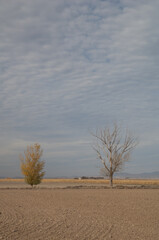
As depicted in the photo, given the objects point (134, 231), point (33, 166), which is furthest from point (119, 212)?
point (33, 166)

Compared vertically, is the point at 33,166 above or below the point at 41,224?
above

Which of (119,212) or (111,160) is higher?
(111,160)

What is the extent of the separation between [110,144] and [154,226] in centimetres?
2535

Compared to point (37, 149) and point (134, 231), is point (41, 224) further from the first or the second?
point (37, 149)

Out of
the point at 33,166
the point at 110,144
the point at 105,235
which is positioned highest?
the point at 110,144

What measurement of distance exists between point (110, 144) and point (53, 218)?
24.6 metres

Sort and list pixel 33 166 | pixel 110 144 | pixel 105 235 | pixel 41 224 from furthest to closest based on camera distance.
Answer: pixel 110 144, pixel 33 166, pixel 41 224, pixel 105 235

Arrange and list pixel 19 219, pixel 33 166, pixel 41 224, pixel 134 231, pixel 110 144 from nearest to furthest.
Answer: pixel 134 231 < pixel 41 224 < pixel 19 219 < pixel 33 166 < pixel 110 144

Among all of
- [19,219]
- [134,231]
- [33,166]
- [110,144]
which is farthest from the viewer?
[110,144]

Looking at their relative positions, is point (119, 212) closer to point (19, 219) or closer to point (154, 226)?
point (154, 226)

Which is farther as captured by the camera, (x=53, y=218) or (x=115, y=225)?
(x=53, y=218)

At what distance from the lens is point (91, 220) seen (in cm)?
1253

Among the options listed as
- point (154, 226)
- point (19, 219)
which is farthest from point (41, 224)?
point (154, 226)

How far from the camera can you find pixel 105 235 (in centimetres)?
982
